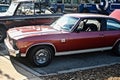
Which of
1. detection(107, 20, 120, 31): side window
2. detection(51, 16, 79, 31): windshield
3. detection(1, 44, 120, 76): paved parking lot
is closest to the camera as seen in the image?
detection(1, 44, 120, 76): paved parking lot

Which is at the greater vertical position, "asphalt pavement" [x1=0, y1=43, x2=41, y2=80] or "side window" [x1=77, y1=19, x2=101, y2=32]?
"side window" [x1=77, y1=19, x2=101, y2=32]

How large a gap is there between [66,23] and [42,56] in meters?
1.53

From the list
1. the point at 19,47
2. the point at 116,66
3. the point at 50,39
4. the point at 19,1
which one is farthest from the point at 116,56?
the point at 19,1

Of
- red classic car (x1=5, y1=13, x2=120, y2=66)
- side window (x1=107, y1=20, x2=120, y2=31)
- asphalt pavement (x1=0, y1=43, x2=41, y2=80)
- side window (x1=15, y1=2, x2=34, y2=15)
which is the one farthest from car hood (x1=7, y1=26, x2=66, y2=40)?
side window (x1=15, y1=2, x2=34, y2=15)

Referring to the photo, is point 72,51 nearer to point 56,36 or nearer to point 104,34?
point 56,36

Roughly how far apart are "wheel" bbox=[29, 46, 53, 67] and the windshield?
1.03m

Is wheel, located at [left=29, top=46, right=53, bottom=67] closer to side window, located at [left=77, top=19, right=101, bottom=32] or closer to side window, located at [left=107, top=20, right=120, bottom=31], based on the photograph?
side window, located at [left=77, top=19, right=101, bottom=32]

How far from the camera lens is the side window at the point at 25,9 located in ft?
38.6

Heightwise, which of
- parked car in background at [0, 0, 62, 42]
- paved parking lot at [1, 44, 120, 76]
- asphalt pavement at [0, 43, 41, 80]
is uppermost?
parked car in background at [0, 0, 62, 42]

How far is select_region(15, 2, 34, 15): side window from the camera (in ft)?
38.6

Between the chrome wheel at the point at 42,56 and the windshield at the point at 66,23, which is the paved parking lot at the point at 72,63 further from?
the windshield at the point at 66,23

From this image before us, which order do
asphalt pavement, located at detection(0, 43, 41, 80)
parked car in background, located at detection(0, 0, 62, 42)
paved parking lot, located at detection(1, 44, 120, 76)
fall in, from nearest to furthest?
asphalt pavement, located at detection(0, 43, 41, 80)
paved parking lot, located at detection(1, 44, 120, 76)
parked car in background, located at detection(0, 0, 62, 42)

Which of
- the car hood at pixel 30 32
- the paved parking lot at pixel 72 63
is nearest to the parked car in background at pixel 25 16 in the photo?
the paved parking lot at pixel 72 63

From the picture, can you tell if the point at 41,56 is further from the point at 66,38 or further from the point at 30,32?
the point at 66,38
